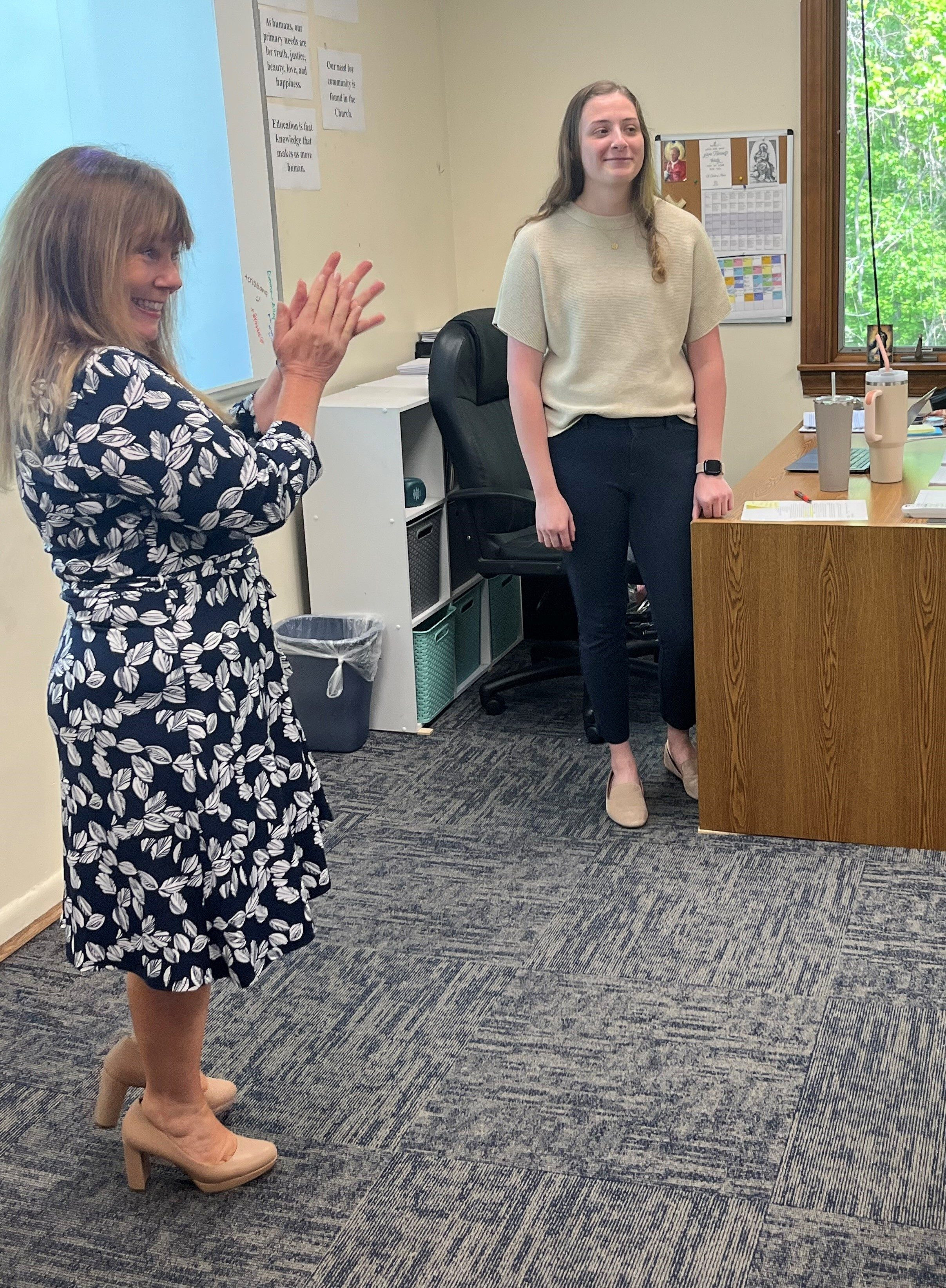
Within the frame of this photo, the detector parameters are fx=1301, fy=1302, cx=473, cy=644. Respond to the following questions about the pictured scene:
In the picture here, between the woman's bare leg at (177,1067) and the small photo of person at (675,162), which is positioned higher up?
the small photo of person at (675,162)

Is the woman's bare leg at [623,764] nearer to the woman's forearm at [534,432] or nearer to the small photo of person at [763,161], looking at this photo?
the woman's forearm at [534,432]

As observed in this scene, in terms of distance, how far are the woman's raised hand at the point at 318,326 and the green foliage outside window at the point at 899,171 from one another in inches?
105

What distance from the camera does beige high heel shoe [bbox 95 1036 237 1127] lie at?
1.85 m

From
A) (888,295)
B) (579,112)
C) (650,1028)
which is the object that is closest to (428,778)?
(650,1028)

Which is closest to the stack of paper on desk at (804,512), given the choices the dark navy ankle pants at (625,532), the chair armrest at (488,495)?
the dark navy ankle pants at (625,532)

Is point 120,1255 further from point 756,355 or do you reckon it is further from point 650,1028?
point 756,355

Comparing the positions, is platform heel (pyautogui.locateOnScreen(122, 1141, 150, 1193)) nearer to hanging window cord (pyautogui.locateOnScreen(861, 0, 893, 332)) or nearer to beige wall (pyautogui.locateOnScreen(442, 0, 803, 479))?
hanging window cord (pyautogui.locateOnScreen(861, 0, 893, 332))

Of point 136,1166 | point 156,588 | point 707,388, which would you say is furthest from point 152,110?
point 136,1166

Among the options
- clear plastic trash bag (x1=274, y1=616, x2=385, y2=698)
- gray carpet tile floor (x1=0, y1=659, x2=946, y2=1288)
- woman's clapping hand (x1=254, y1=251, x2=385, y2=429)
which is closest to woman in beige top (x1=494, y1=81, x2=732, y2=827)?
gray carpet tile floor (x1=0, y1=659, x2=946, y2=1288)

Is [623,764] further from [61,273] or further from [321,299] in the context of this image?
[61,273]

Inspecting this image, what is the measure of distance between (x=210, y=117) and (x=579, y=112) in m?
0.98

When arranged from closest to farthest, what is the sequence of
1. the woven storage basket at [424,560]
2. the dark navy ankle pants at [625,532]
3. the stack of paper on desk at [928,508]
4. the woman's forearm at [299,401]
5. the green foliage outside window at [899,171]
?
the woman's forearm at [299,401]
the stack of paper on desk at [928,508]
the dark navy ankle pants at [625,532]
the woven storage basket at [424,560]
the green foliage outside window at [899,171]

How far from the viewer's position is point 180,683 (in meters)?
1.53

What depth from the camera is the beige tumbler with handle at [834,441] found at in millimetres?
2607
